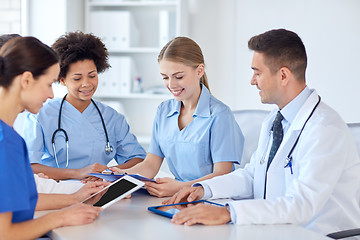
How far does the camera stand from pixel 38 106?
54.8 inches

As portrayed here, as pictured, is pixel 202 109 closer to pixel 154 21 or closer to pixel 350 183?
pixel 350 183

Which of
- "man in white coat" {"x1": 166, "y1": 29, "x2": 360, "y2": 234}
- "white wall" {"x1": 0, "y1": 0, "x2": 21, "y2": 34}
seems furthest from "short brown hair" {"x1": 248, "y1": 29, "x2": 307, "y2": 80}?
"white wall" {"x1": 0, "y1": 0, "x2": 21, "y2": 34}

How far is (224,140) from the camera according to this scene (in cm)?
205

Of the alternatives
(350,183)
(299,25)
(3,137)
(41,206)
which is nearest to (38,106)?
(3,137)

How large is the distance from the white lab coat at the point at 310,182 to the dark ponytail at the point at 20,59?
70cm

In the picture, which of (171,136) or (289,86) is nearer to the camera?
(289,86)

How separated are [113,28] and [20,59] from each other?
276 centimetres

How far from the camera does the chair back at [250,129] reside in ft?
7.72

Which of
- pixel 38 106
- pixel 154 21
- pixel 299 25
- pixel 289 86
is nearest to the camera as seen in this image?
pixel 38 106

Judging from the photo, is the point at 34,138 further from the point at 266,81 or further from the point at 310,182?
the point at 310,182

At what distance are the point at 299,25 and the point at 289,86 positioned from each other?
90.1 inches

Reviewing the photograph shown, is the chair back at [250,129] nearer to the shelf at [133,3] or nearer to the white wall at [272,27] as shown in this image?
the white wall at [272,27]

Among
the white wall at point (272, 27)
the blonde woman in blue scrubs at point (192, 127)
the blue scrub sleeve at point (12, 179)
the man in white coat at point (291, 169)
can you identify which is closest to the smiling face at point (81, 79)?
the blonde woman in blue scrubs at point (192, 127)

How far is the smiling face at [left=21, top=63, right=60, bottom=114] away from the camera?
4.44ft
